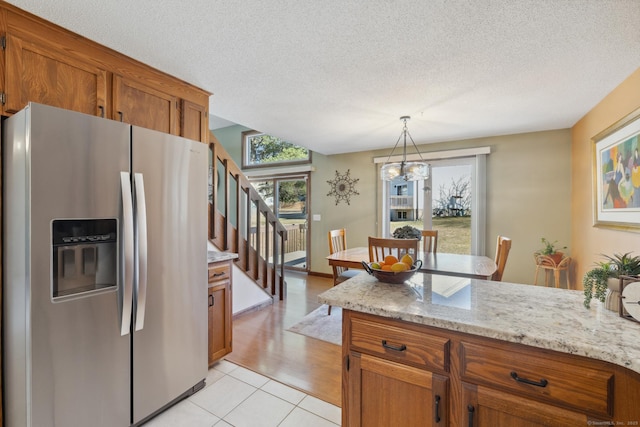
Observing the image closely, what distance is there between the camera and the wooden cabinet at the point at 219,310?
7.55 feet

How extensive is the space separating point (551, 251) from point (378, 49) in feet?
11.2

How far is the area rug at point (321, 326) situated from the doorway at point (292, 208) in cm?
233

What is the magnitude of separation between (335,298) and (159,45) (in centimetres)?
192

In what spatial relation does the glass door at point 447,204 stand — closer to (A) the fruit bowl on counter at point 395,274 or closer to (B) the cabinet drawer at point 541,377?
(A) the fruit bowl on counter at point 395,274

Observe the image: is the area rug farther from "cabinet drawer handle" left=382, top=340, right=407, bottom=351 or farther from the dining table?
"cabinet drawer handle" left=382, top=340, right=407, bottom=351

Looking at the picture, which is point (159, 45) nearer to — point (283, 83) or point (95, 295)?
point (283, 83)

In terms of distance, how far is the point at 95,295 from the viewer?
1.45m

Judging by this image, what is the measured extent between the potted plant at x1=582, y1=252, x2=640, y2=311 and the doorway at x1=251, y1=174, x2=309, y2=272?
4834 millimetres

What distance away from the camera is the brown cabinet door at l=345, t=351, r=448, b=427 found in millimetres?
1057

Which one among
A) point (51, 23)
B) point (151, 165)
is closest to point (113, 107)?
point (51, 23)

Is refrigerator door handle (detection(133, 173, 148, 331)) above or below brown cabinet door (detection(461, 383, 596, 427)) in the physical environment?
above

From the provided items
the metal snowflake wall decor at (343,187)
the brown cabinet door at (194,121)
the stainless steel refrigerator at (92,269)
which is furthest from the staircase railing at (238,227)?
the metal snowflake wall decor at (343,187)

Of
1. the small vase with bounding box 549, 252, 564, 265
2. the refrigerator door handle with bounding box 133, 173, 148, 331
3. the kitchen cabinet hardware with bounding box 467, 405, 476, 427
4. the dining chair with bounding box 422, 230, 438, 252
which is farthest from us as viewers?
the dining chair with bounding box 422, 230, 438, 252

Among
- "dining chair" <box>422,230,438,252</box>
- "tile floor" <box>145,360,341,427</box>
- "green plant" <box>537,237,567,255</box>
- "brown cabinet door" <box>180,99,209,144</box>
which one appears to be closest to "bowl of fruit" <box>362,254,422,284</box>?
"tile floor" <box>145,360,341,427</box>
